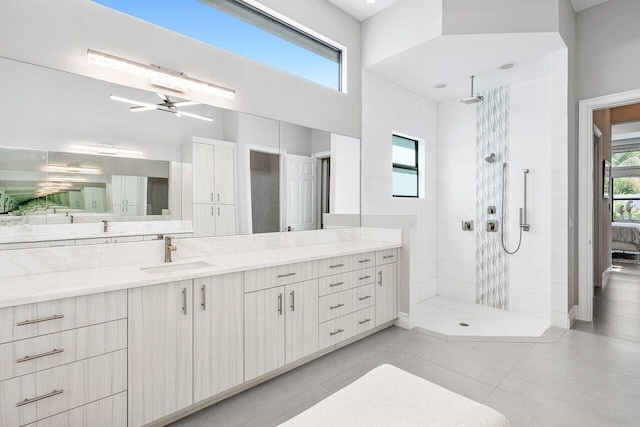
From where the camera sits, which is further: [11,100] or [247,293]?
[247,293]

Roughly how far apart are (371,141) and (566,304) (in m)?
2.66

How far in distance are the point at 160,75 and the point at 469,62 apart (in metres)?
2.98

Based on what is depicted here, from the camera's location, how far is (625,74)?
324 cm

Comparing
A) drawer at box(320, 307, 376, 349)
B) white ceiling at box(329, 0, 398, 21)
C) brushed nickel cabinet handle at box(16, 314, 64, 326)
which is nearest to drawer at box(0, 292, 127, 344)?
brushed nickel cabinet handle at box(16, 314, 64, 326)

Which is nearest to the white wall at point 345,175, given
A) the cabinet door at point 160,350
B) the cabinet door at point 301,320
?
the cabinet door at point 301,320

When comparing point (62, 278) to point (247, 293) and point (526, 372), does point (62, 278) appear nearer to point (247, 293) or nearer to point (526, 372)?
point (247, 293)

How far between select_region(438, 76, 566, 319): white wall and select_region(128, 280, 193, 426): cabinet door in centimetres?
371

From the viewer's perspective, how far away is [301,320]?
243 centimetres

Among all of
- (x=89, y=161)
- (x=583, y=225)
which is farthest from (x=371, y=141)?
(x=89, y=161)

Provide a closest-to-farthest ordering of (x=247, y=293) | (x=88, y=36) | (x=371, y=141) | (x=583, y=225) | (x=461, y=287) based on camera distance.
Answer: (x=88, y=36) → (x=247, y=293) → (x=583, y=225) → (x=371, y=141) → (x=461, y=287)

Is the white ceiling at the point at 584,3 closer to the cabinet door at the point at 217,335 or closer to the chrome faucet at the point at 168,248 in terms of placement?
the cabinet door at the point at 217,335

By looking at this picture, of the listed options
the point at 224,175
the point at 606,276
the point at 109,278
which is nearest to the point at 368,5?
the point at 224,175

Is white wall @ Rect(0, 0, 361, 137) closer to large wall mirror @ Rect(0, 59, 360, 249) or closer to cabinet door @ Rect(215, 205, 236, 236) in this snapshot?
large wall mirror @ Rect(0, 59, 360, 249)

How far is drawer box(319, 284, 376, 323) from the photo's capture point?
2.60 metres
